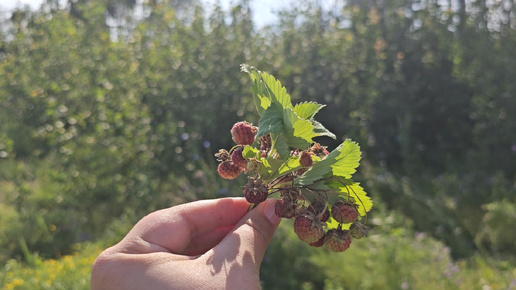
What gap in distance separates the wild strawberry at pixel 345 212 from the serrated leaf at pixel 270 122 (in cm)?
23

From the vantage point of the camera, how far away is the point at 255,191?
1.14 m

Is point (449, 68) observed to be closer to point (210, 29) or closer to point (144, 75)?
point (210, 29)

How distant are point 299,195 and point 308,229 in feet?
0.38

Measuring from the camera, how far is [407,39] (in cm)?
586

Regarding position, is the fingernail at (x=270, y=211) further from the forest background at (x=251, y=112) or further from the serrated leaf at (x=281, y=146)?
the forest background at (x=251, y=112)

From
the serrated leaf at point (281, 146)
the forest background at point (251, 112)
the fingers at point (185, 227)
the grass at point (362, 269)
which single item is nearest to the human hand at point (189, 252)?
the fingers at point (185, 227)

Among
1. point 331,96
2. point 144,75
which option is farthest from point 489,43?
point 144,75

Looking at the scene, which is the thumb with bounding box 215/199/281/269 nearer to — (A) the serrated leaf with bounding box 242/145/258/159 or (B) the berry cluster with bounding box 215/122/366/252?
(B) the berry cluster with bounding box 215/122/366/252

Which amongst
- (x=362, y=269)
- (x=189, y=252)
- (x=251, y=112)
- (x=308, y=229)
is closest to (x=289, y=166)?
(x=308, y=229)

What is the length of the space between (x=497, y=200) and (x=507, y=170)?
812mm

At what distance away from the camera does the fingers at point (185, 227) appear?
127 centimetres

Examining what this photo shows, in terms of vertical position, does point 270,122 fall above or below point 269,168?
above

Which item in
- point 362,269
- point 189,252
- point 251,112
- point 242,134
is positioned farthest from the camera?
point 251,112

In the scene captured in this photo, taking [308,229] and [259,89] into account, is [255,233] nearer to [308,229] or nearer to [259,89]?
[308,229]
